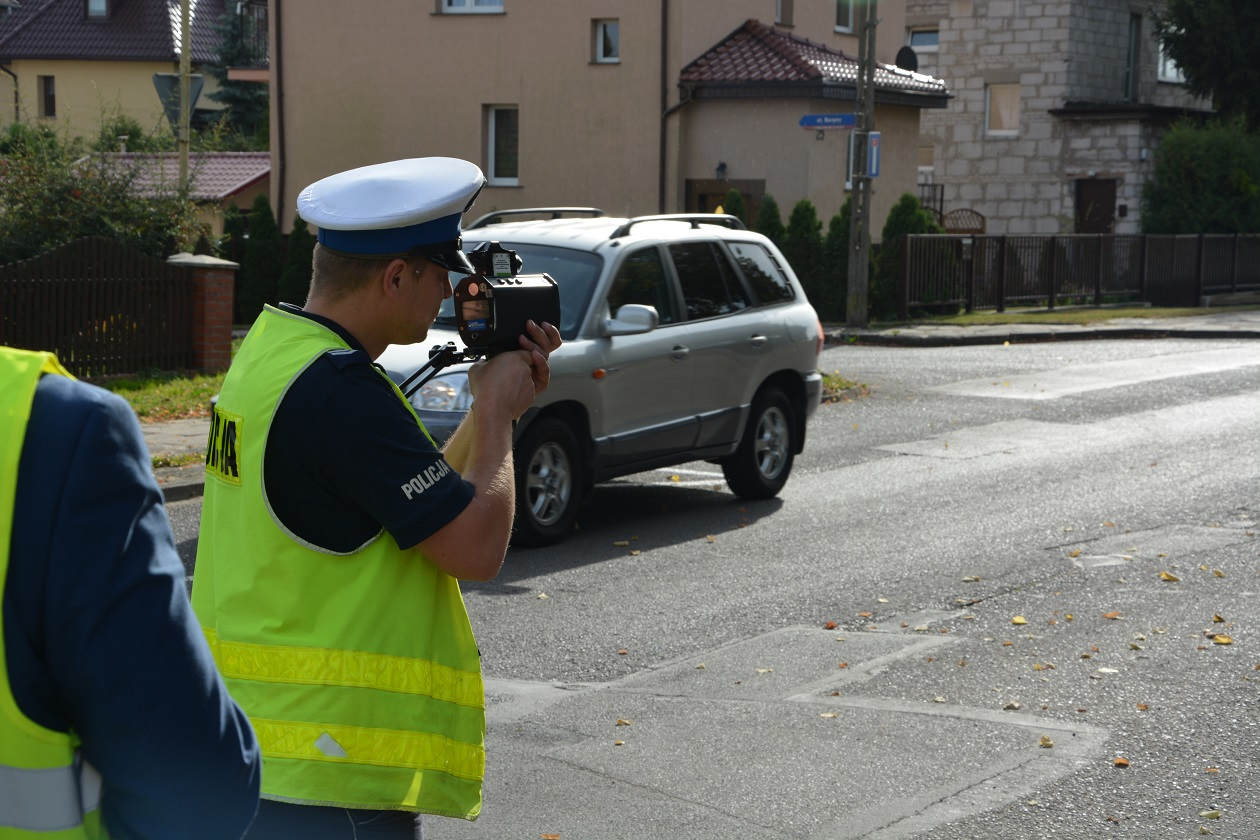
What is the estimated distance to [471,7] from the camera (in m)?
32.6

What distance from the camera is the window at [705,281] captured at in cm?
1028

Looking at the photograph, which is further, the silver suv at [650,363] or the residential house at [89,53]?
the residential house at [89,53]

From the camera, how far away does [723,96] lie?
3031cm

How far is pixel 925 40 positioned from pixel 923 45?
0.16m

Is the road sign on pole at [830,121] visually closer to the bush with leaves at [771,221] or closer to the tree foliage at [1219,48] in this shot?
the bush with leaves at [771,221]

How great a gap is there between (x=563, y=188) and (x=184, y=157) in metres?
10.8

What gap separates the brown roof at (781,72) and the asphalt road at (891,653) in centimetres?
1811

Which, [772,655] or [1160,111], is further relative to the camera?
[1160,111]

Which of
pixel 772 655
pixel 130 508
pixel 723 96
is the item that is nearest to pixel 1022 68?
pixel 723 96

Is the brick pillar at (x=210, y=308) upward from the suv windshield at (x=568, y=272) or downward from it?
downward

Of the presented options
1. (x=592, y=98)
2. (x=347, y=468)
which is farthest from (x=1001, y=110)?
(x=347, y=468)

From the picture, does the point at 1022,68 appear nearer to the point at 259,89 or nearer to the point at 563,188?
the point at 563,188

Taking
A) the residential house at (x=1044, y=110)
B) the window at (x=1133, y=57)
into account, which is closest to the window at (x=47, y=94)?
the residential house at (x=1044, y=110)

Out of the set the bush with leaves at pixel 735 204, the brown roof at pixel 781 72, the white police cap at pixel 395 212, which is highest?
the brown roof at pixel 781 72
